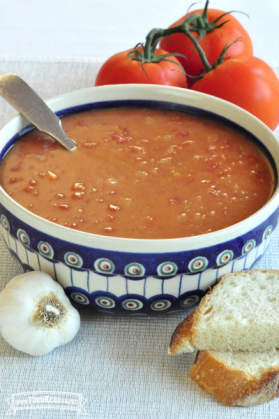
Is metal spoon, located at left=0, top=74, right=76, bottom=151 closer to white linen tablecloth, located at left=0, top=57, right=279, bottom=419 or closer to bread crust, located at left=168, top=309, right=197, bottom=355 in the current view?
white linen tablecloth, located at left=0, top=57, right=279, bottom=419

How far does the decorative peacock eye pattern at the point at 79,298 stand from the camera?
1787 mm

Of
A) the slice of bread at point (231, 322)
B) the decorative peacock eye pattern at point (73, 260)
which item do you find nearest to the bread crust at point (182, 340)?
the slice of bread at point (231, 322)

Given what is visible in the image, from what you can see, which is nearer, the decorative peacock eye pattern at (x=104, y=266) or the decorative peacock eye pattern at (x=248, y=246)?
the decorative peacock eye pattern at (x=104, y=266)

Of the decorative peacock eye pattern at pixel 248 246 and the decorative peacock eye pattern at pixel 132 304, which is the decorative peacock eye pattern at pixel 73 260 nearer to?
the decorative peacock eye pattern at pixel 132 304

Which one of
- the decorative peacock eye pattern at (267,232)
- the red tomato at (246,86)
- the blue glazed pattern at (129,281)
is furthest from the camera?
the red tomato at (246,86)

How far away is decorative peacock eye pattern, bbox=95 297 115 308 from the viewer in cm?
176

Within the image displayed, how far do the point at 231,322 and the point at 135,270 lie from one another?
1.11 ft

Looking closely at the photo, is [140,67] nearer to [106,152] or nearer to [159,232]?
[106,152]

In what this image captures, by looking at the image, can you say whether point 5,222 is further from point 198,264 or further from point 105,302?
point 198,264

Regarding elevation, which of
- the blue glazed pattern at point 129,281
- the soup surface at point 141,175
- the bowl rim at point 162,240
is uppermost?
the bowl rim at point 162,240

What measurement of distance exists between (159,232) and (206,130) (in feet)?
2.15

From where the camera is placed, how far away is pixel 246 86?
8.10 ft

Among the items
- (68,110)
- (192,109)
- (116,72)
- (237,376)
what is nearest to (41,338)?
(237,376)

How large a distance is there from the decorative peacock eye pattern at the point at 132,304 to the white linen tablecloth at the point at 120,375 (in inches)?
4.2
